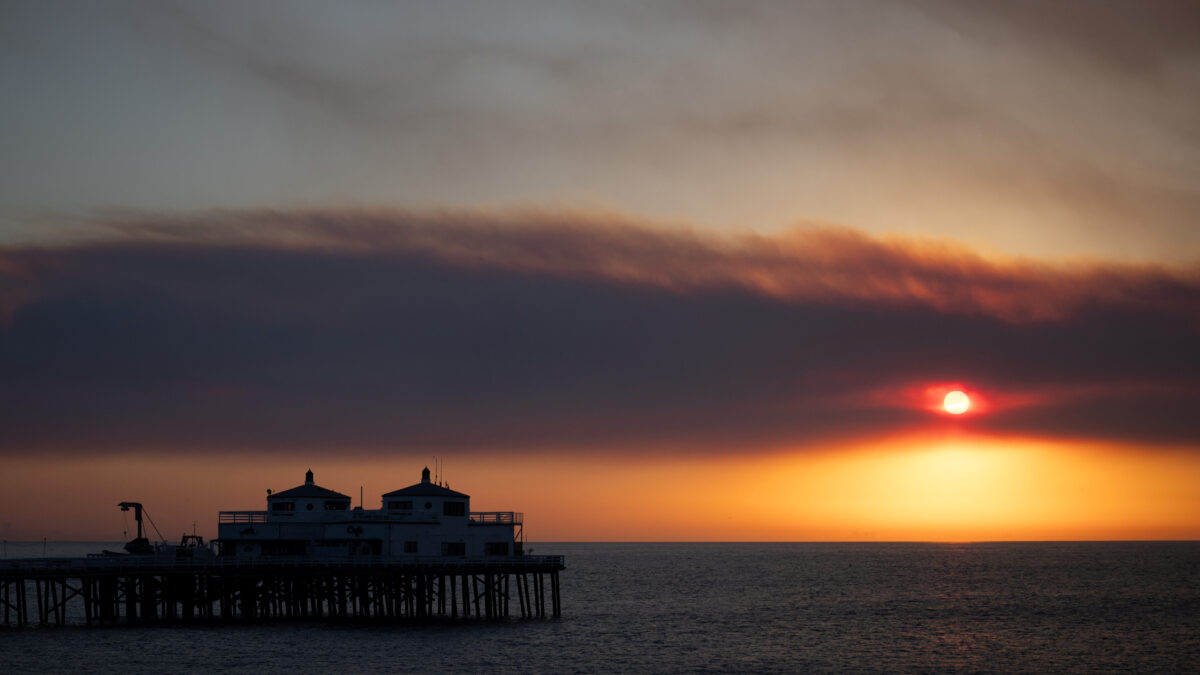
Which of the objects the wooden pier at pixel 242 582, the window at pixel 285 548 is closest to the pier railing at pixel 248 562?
the wooden pier at pixel 242 582

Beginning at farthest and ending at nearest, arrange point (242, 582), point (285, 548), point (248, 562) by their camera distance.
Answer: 1. point (285, 548)
2. point (242, 582)
3. point (248, 562)

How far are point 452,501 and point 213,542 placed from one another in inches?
747

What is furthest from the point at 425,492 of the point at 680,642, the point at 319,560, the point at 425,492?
the point at 680,642

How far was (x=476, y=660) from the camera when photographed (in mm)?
79875

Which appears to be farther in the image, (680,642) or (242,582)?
(242,582)

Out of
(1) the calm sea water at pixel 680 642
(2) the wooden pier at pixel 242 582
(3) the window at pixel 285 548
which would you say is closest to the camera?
(1) the calm sea water at pixel 680 642

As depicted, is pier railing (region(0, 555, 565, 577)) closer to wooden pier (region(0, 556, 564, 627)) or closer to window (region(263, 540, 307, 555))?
wooden pier (region(0, 556, 564, 627))

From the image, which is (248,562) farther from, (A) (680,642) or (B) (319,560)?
(A) (680,642)

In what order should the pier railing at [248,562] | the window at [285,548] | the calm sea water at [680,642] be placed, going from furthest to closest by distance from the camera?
the window at [285,548]
the pier railing at [248,562]
the calm sea water at [680,642]

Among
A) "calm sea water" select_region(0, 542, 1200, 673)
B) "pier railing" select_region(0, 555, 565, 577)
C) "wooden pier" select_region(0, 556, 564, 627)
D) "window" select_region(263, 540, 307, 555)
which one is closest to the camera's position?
"calm sea water" select_region(0, 542, 1200, 673)

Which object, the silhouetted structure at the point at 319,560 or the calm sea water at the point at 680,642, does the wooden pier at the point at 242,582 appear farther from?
the calm sea water at the point at 680,642

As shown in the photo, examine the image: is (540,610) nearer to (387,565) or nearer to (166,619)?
(387,565)

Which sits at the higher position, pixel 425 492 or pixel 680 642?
pixel 425 492

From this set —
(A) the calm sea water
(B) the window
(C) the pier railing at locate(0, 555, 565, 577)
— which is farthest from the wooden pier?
(A) the calm sea water
